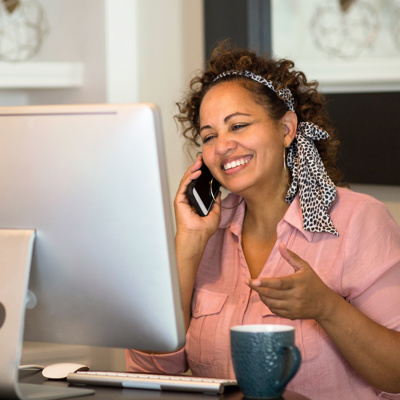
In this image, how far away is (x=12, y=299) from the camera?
99cm

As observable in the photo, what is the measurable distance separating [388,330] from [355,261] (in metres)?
0.16

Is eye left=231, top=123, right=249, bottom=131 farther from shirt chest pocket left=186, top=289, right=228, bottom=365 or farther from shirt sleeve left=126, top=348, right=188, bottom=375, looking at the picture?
shirt sleeve left=126, top=348, right=188, bottom=375

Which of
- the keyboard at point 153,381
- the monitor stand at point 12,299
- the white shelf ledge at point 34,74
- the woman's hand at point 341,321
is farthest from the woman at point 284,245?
Answer: the white shelf ledge at point 34,74

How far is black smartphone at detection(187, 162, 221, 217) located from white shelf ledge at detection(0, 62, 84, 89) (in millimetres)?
1110

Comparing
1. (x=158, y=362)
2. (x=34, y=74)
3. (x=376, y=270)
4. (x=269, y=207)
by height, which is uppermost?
(x=34, y=74)

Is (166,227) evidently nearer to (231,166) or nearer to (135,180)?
(135,180)

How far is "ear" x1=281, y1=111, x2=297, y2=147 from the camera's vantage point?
174 cm

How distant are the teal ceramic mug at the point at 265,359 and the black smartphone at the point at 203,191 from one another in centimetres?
76

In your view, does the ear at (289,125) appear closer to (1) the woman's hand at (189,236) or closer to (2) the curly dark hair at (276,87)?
(2) the curly dark hair at (276,87)

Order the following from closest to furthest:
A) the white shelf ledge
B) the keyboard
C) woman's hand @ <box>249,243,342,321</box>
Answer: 1. the keyboard
2. woman's hand @ <box>249,243,342,321</box>
3. the white shelf ledge

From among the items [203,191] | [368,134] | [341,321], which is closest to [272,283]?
[341,321]

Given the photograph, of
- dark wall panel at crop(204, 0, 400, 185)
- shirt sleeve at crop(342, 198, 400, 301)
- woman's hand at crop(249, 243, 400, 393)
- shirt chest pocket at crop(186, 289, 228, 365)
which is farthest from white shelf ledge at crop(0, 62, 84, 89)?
woman's hand at crop(249, 243, 400, 393)

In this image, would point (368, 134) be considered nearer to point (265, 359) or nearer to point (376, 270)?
point (376, 270)

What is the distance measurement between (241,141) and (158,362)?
1.74ft
